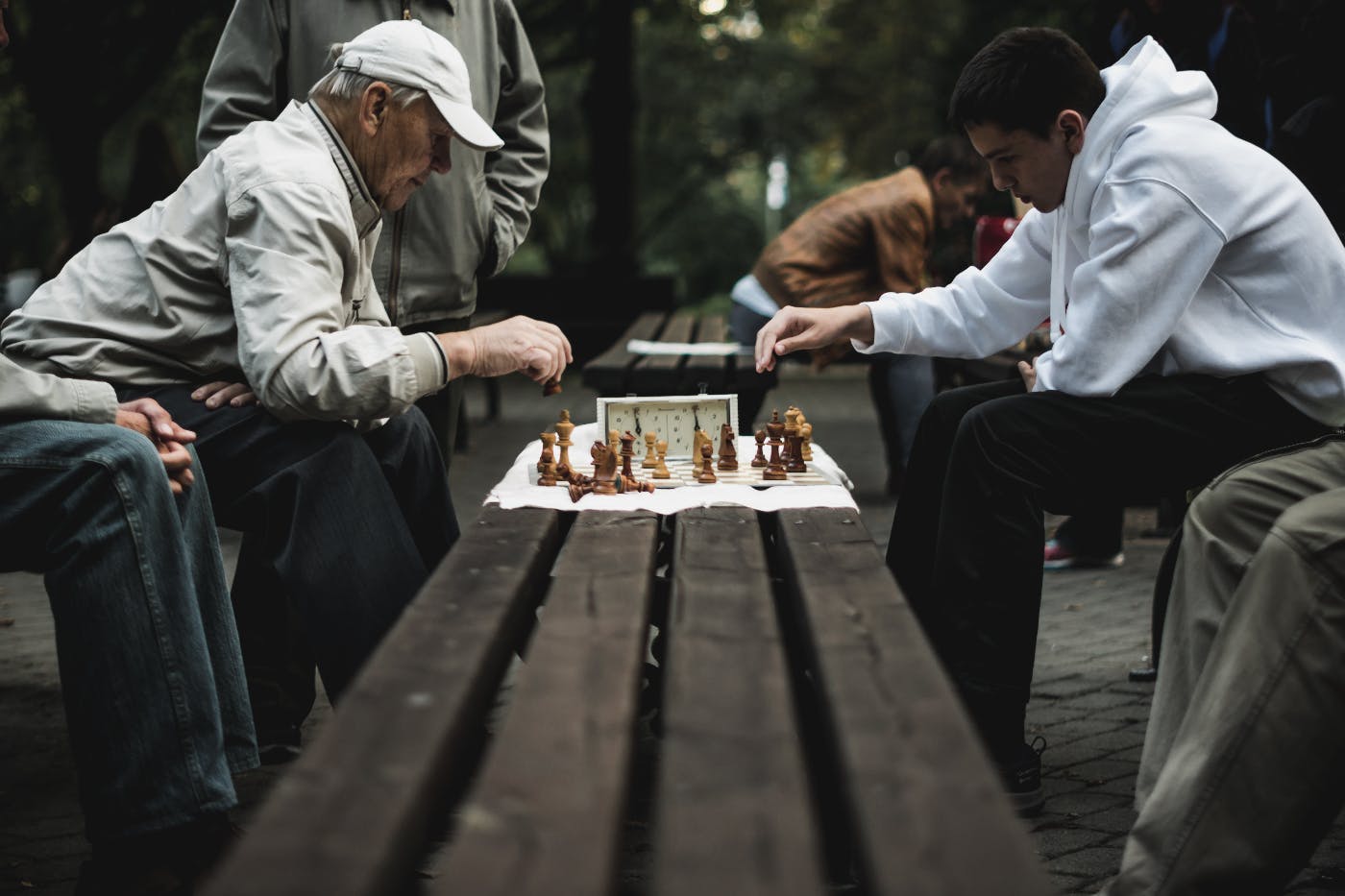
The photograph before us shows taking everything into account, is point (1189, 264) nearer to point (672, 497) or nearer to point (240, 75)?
point (672, 497)

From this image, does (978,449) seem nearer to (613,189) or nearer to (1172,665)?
(1172,665)

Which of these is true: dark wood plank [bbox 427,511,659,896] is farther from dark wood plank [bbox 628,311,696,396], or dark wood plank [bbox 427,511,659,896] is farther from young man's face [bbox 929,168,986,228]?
young man's face [bbox 929,168,986,228]

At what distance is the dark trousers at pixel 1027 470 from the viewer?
335 centimetres

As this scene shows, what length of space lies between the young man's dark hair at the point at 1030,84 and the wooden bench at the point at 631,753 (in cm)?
138

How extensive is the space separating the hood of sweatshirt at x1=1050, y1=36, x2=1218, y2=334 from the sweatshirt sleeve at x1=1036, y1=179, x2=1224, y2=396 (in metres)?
0.16

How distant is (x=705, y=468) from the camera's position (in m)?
3.52

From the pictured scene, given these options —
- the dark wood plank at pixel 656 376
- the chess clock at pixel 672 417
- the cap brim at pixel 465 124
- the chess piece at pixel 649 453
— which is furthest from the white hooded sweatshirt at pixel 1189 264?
the dark wood plank at pixel 656 376

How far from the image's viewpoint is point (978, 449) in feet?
11.0

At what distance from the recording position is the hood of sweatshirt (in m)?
3.48

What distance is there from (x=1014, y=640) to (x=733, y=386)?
248 centimetres

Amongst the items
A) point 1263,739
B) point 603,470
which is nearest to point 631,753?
point 1263,739

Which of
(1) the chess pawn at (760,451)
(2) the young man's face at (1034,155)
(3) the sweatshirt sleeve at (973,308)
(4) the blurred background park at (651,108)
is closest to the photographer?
(2) the young man's face at (1034,155)

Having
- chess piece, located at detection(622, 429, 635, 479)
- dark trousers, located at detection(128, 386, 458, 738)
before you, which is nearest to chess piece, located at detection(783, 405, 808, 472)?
chess piece, located at detection(622, 429, 635, 479)

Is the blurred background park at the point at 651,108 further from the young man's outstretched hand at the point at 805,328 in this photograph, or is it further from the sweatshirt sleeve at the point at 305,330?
the sweatshirt sleeve at the point at 305,330
